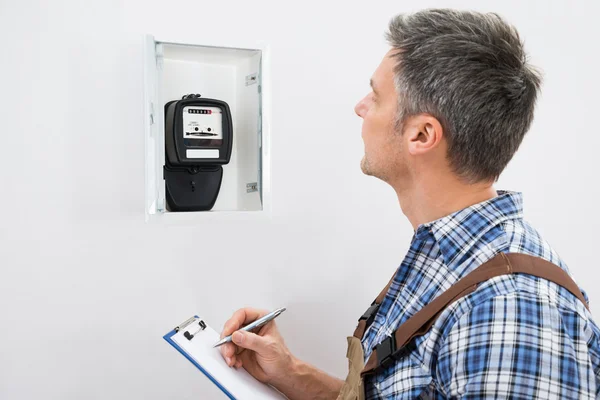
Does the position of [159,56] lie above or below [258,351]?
above

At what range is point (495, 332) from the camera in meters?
0.81

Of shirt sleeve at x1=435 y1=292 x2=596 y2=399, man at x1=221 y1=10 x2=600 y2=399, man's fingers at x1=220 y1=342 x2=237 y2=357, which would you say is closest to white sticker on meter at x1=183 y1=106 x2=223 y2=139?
man at x1=221 y1=10 x2=600 y2=399

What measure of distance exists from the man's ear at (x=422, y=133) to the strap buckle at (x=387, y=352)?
0.31 metres

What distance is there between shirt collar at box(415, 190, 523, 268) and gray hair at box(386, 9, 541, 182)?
0.06 meters

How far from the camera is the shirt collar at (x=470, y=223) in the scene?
944 millimetres

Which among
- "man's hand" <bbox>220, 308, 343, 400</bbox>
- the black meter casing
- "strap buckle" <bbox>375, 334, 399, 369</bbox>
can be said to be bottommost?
"man's hand" <bbox>220, 308, 343, 400</bbox>

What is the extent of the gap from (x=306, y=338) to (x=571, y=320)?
0.76 meters

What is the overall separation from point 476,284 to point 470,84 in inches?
12.6

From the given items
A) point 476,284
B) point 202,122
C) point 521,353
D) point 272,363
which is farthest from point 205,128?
point 521,353

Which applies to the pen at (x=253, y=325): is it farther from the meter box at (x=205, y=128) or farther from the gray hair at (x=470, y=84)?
the gray hair at (x=470, y=84)

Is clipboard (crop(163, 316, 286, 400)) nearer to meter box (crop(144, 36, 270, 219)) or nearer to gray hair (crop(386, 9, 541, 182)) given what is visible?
meter box (crop(144, 36, 270, 219))

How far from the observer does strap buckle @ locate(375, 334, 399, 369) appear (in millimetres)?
939

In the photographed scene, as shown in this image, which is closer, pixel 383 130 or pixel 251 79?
pixel 383 130

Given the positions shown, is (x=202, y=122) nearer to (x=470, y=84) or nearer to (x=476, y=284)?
(x=470, y=84)
